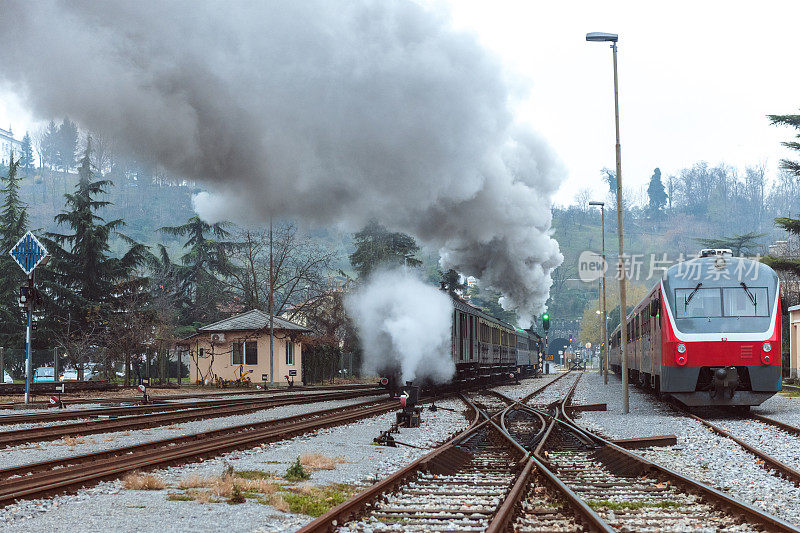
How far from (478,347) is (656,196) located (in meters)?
176

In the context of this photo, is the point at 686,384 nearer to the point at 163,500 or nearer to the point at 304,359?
the point at 163,500

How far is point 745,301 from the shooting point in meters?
17.6

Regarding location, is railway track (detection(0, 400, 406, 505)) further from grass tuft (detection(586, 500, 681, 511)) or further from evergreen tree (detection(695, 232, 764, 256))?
evergreen tree (detection(695, 232, 764, 256))

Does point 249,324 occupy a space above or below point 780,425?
above

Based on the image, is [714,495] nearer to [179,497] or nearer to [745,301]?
[179,497]

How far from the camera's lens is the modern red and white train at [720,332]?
17.1 meters

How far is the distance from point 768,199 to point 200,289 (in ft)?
439

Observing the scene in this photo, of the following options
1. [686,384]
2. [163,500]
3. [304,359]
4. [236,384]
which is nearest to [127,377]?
[236,384]

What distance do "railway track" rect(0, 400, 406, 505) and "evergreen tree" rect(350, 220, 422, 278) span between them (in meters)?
40.9

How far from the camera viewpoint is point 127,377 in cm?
3856

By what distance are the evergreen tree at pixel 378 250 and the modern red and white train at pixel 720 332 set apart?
3783 centimetres

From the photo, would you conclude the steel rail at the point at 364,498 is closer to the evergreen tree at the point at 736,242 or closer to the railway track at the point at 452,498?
the railway track at the point at 452,498

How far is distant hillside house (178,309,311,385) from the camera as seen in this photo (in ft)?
135

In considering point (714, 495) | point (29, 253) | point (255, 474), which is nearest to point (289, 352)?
point (29, 253)
